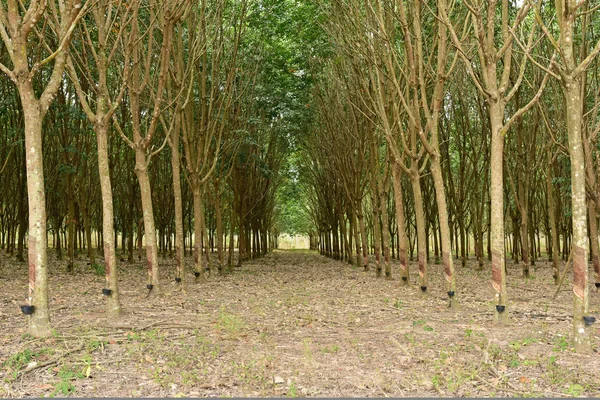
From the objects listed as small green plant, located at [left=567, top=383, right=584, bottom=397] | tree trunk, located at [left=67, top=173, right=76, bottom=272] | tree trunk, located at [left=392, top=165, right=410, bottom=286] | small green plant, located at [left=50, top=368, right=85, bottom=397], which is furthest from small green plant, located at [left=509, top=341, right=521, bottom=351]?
tree trunk, located at [left=67, top=173, right=76, bottom=272]

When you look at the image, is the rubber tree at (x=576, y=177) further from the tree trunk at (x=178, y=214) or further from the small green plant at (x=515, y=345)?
the tree trunk at (x=178, y=214)

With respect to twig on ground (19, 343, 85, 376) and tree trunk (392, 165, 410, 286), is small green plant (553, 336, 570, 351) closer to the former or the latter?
twig on ground (19, 343, 85, 376)

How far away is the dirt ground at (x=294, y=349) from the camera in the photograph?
4.99 m

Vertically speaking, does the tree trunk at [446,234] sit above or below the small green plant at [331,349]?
above

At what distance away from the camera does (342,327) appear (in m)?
8.10

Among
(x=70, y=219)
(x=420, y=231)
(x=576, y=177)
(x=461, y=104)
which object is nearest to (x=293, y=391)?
(x=576, y=177)

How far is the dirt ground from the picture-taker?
4992mm

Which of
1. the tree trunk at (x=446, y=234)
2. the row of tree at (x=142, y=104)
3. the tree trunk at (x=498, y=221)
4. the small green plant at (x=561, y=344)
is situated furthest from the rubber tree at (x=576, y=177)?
the row of tree at (x=142, y=104)

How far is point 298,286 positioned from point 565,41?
9.94 meters

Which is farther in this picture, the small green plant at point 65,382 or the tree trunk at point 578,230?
the tree trunk at point 578,230

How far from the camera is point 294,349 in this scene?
6562 millimetres

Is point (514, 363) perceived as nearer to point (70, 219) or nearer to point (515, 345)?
point (515, 345)

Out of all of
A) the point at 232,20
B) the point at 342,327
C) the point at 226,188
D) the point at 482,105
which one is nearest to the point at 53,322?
the point at 342,327

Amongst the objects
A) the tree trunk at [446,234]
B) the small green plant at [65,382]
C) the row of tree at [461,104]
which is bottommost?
the small green plant at [65,382]
